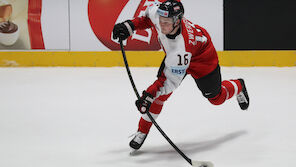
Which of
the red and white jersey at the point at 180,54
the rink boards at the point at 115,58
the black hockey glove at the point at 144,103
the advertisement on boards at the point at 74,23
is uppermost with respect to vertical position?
the red and white jersey at the point at 180,54

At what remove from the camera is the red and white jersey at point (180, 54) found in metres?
2.28

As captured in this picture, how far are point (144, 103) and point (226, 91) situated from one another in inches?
33.8

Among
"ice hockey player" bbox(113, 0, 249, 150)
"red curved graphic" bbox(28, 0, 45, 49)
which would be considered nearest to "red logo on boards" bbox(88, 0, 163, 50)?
"red curved graphic" bbox(28, 0, 45, 49)

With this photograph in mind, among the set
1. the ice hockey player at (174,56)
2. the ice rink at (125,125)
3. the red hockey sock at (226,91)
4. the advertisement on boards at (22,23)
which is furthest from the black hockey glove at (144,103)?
the advertisement on boards at (22,23)

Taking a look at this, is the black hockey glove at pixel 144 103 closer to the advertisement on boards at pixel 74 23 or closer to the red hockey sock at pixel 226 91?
the red hockey sock at pixel 226 91

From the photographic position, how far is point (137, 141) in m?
2.58

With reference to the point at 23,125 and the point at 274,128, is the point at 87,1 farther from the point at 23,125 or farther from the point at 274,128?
the point at 274,128

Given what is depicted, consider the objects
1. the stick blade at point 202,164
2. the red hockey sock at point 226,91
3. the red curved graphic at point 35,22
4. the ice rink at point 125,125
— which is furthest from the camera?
the red curved graphic at point 35,22

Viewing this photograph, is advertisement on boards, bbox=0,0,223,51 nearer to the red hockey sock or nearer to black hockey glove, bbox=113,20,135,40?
the red hockey sock

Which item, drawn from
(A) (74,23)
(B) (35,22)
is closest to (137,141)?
(A) (74,23)

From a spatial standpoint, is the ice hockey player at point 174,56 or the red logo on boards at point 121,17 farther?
the red logo on boards at point 121,17

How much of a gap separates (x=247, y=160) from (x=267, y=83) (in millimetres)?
2612

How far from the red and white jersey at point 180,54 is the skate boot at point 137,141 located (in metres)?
0.36

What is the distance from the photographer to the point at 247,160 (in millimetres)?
2383
